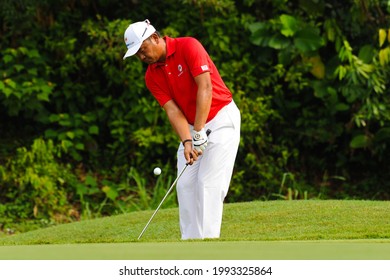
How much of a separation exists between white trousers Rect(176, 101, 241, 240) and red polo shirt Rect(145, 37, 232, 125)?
130mm

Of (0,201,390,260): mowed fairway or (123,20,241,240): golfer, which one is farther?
(123,20,241,240): golfer

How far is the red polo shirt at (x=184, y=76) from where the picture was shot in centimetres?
842

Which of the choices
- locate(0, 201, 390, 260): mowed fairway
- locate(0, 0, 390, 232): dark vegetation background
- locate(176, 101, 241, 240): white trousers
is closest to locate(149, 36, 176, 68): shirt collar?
locate(176, 101, 241, 240): white trousers

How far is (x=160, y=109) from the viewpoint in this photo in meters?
15.0

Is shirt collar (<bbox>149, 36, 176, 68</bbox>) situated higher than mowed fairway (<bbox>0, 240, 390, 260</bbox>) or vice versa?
shirt collar (<bbox>149, 36, 176, 68</bbox>)

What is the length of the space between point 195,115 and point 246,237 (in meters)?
1.23

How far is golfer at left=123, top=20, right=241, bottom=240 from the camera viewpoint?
8.34m

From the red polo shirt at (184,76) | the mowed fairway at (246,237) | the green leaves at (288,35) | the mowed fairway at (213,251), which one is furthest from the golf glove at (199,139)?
the green leaves at (288,35)

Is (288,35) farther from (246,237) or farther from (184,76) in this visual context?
(184,76)

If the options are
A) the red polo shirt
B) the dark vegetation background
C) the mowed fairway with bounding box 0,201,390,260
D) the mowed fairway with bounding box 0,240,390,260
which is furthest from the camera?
the dark vegetation background

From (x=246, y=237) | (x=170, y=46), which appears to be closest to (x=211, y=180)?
(x=246, y=237)

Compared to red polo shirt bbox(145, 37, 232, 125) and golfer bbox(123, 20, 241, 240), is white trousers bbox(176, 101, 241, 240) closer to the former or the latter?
golfer bbox(123, 20, 241, 240)

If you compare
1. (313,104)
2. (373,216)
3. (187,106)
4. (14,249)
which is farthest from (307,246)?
(313,104)

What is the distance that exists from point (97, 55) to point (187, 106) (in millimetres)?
6537
